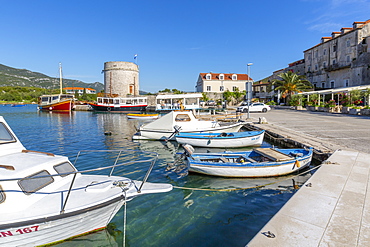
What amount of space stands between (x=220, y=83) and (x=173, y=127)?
56718 mm

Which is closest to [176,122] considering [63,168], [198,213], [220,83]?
[198,213]

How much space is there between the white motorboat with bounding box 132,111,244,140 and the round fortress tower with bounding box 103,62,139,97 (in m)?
56.4

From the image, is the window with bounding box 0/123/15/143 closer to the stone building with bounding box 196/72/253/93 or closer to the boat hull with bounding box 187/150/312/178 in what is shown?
the boat hull with bounding box 187/150/312/178

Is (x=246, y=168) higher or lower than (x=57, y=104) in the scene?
lower

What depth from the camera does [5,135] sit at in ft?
21.2

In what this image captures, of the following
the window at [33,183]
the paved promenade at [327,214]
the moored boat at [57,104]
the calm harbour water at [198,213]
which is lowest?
the calm harbour water at [198,213]

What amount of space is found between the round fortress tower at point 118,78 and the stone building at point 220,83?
22.5 metres

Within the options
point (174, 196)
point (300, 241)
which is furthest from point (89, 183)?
point (300, 241)

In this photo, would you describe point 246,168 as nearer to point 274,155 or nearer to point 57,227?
point 274,155

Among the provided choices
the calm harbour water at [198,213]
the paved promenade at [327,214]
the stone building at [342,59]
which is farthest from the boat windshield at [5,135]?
the stone building at [342,59]

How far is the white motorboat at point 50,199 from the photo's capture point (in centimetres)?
420

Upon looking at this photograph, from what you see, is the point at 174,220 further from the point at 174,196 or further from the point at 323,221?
the point at 323,221

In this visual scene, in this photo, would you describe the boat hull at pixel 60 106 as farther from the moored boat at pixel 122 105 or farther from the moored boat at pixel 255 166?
the moored boat at pixel 255 166

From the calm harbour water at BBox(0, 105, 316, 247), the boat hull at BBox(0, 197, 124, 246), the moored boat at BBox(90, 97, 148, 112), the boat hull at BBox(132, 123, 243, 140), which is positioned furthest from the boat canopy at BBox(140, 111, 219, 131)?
the moored boat at BBox(90, 97, 148, 112)
